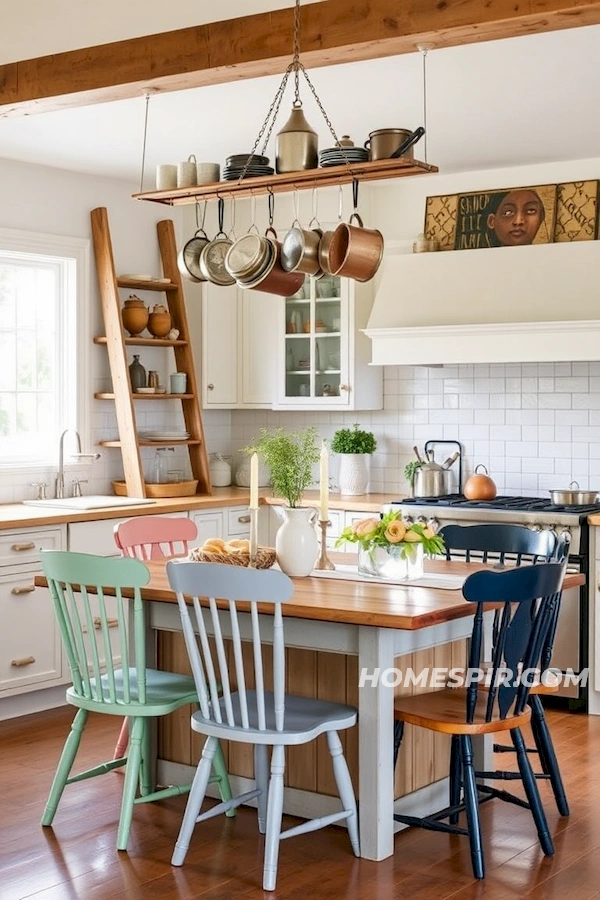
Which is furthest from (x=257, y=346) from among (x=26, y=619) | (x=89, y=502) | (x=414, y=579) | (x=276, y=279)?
(x=414, y=579)

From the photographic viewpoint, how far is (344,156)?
154 inches

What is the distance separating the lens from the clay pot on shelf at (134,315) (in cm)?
681

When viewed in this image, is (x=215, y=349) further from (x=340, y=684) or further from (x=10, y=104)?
(x=340, y=684)

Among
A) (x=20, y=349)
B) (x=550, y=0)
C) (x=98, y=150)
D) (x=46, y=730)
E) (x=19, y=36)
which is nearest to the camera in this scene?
(x=550, y=0)

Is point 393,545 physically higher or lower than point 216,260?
lower

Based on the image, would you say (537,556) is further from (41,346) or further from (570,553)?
(41,346)

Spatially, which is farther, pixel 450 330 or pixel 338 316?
pixel 338 316

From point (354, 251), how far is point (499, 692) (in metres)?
1.48

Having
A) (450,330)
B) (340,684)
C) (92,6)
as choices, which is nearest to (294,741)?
(340,684)

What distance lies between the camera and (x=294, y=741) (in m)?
3.46

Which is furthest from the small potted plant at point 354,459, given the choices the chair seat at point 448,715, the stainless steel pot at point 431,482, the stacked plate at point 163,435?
the chair seat at point 448,715

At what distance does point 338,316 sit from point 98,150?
1651mm

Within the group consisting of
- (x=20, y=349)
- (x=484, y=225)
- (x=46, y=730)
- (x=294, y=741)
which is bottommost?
(x=46, y=730)

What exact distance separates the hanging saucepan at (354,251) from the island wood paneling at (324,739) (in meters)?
1.28
